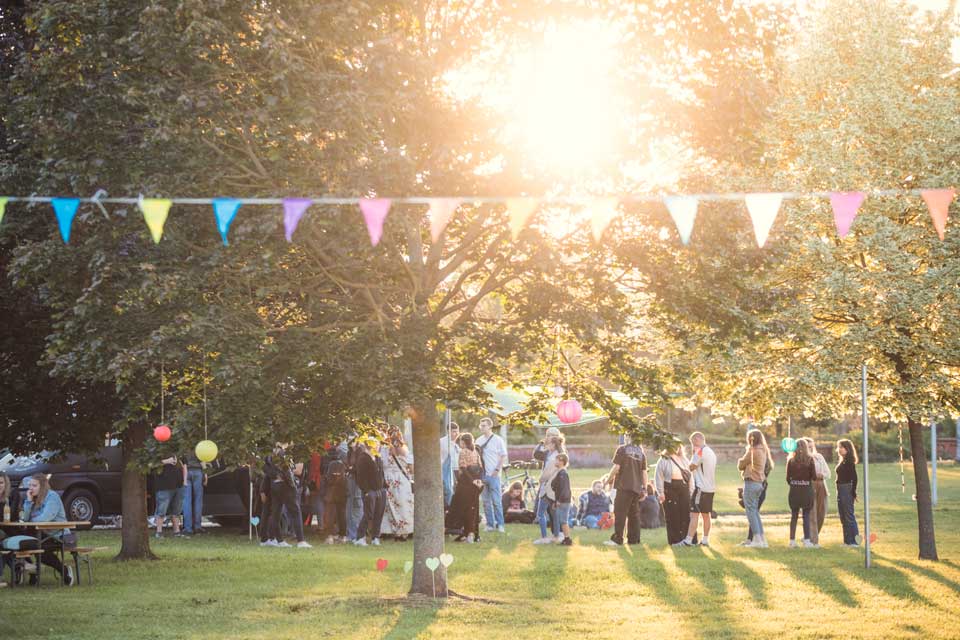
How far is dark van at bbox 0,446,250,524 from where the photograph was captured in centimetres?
2169

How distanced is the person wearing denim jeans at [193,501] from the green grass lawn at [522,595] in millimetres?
2580

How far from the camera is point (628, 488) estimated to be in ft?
59.0

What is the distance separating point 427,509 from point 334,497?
7.64m

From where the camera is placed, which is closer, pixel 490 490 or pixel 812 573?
pixel 812 573

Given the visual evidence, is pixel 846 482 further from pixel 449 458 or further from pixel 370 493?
pixel 370 493

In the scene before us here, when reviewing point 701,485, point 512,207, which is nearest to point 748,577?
point 701,485

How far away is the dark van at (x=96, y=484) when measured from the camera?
2169 centimetres

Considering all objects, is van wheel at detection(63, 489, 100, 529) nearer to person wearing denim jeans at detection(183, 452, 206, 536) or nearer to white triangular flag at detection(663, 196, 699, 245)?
person wearing denim jeans at detection(183, 452, 206, 536)

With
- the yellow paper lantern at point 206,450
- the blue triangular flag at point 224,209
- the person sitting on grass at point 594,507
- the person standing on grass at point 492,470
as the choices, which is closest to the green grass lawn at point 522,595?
the person standing on grass at point 492,470

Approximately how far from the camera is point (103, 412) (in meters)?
14.7

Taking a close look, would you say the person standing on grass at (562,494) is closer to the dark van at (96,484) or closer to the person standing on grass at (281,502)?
the person standing on grass at (281,502)

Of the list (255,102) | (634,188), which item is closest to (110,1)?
(255,102)

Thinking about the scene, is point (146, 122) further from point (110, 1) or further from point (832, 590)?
point (832, 590)

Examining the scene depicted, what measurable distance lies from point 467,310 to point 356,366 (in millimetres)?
1805
